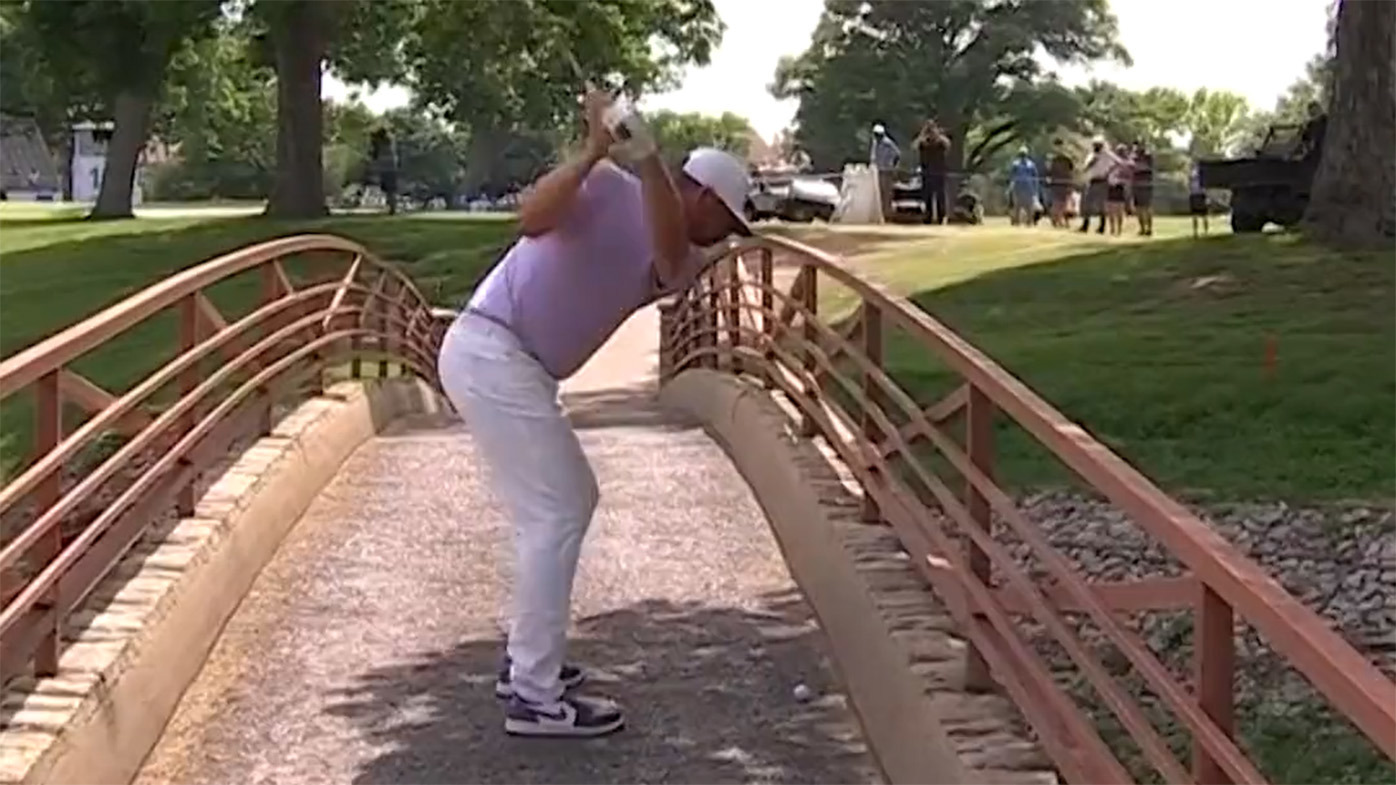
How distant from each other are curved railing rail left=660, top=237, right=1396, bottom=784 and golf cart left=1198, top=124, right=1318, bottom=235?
1874 centimetres

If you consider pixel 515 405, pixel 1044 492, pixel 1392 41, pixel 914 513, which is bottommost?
pixel 1044 492

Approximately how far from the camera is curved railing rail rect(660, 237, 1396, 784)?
350cm

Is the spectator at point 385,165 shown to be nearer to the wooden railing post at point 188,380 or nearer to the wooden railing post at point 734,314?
the wooden railing post at point 734,314

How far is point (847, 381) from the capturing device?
8258 millimetres

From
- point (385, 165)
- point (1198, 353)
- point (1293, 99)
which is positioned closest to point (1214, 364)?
point (1198, 353)

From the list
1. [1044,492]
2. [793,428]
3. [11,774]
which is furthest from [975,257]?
[11,774]

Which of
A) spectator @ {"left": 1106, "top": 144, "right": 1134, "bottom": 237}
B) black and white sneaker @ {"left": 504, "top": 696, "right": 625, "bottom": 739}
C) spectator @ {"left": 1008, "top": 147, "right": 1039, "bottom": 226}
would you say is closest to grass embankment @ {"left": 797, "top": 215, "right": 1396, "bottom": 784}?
black and white sneaker @ {"left": 504, "top": 696, "right": 625, "bottom": 739}

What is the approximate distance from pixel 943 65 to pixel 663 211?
74842 millimetres

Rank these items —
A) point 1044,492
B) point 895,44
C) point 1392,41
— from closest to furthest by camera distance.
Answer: point 1044,492 → point 1392,41 → point 895,44

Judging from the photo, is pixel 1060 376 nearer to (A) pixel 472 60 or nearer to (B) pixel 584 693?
(B) pixel 584 693

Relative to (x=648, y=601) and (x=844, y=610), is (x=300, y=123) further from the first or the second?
(x=844, y=610)

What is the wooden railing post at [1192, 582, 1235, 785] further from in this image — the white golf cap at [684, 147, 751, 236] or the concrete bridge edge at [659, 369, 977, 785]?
the white golf cap at [684, 147, 751, 236]

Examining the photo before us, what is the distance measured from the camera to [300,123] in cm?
3578

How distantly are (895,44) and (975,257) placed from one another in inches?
2222
